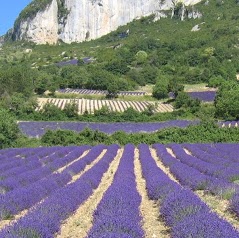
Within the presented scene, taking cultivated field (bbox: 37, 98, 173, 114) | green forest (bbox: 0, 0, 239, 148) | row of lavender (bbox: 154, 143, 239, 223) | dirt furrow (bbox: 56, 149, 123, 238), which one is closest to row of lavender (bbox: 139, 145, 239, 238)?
row of lavender (bbox: 154, 143, 239, 223)

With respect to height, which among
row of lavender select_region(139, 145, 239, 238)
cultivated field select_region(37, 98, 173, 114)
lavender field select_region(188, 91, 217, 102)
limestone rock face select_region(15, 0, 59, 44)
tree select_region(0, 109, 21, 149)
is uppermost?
limestone rock face select_region(15, 0, 59, 44)

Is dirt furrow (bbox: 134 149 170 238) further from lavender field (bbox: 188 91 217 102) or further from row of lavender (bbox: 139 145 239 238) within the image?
lavender field (bbox: 188 91 217 102)

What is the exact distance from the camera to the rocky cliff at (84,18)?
151875mm

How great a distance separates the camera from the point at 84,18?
5999 inches

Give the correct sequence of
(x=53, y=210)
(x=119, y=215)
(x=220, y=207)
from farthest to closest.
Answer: (x=220, y=207) → (x=53, y=210) → (x=119, y=215)

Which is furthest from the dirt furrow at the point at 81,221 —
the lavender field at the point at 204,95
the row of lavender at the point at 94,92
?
the row of lavender at the point at 94,92

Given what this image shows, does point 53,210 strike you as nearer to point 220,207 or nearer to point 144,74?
point 220,207

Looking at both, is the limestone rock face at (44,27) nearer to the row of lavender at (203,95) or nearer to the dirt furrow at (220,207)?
the row of lavender at (203,95)

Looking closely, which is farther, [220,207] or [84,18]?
[84,18]

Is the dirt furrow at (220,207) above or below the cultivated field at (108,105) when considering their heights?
below

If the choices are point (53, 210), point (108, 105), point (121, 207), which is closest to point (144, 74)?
point (108, 105)

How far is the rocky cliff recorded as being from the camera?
151875 millimetres

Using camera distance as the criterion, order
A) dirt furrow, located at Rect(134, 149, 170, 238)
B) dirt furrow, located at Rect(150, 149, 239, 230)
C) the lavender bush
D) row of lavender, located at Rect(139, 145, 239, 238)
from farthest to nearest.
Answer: dirt furrow, located at Rect(150, 149, 239, 230), dirt furrow, located at Rect(134, 149, 170, 238), the lavender bush, row of lavender, located at Rect(139, 145, 239, 238)

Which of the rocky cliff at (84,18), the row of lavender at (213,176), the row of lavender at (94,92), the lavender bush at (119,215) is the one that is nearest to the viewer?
the lavender bush at (119,215)
